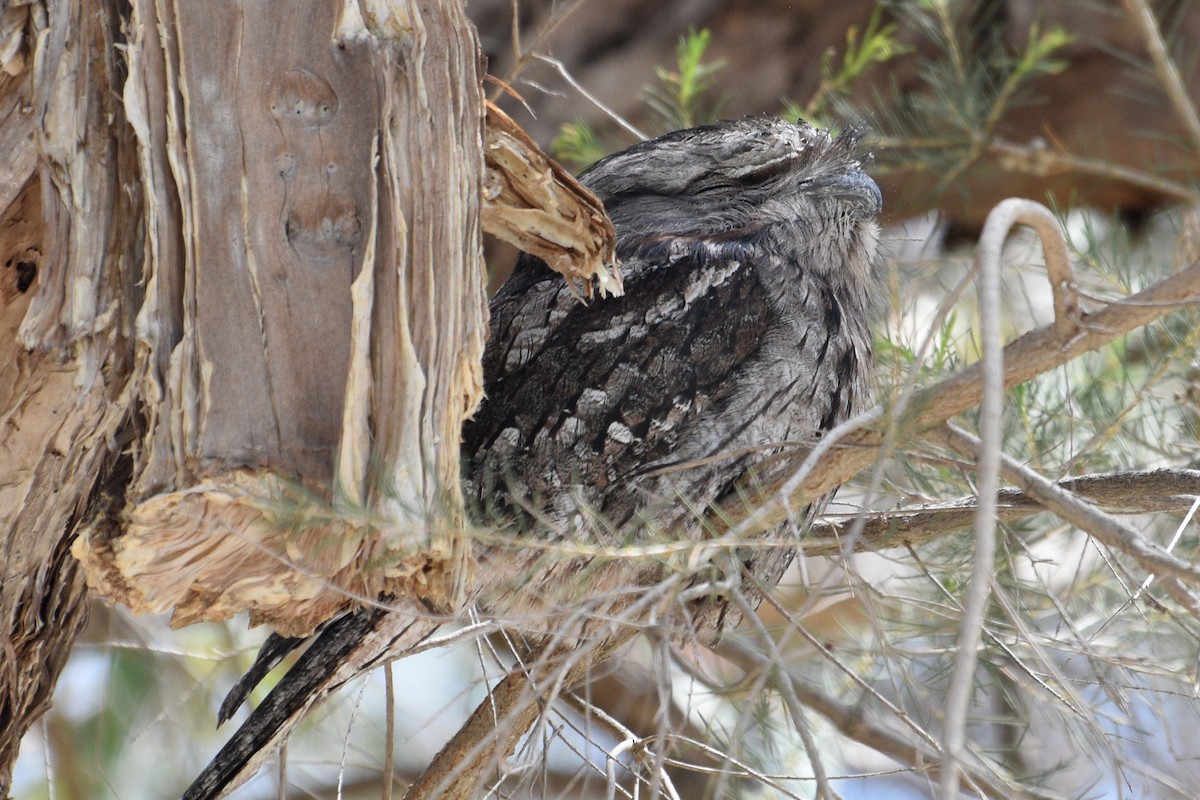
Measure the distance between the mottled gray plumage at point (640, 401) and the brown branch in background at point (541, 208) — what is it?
0.65 feet

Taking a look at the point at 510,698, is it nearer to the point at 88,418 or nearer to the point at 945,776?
the point at 88,418

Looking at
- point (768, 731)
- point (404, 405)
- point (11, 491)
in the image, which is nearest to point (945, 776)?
point (404, 405)

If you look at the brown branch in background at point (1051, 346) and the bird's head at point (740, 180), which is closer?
the brown branch in background at point (1051, 346)

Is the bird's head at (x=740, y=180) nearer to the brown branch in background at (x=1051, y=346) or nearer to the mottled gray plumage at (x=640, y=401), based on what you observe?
the mottled gray plumage at (x=640, y=401)

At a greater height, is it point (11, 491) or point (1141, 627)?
point (11, 491)

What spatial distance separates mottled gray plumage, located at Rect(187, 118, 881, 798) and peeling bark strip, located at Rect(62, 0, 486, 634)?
496 mm

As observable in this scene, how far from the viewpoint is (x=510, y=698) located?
2.62 m

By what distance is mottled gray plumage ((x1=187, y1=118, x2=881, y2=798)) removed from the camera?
93.5 inches

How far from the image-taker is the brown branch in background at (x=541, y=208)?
6.72 ft

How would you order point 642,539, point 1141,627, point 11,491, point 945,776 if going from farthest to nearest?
point 1141,627, point 642,539, point 11,491, point 945,776

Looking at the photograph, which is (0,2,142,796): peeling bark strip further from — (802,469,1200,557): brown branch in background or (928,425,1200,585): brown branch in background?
(928,425,1200,585): brown branch in background

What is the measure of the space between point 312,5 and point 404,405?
642 mm

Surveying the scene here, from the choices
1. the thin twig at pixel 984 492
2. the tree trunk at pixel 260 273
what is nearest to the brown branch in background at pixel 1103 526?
the thin twig at pixel 984 492

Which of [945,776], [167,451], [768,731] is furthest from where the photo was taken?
[768,731]
